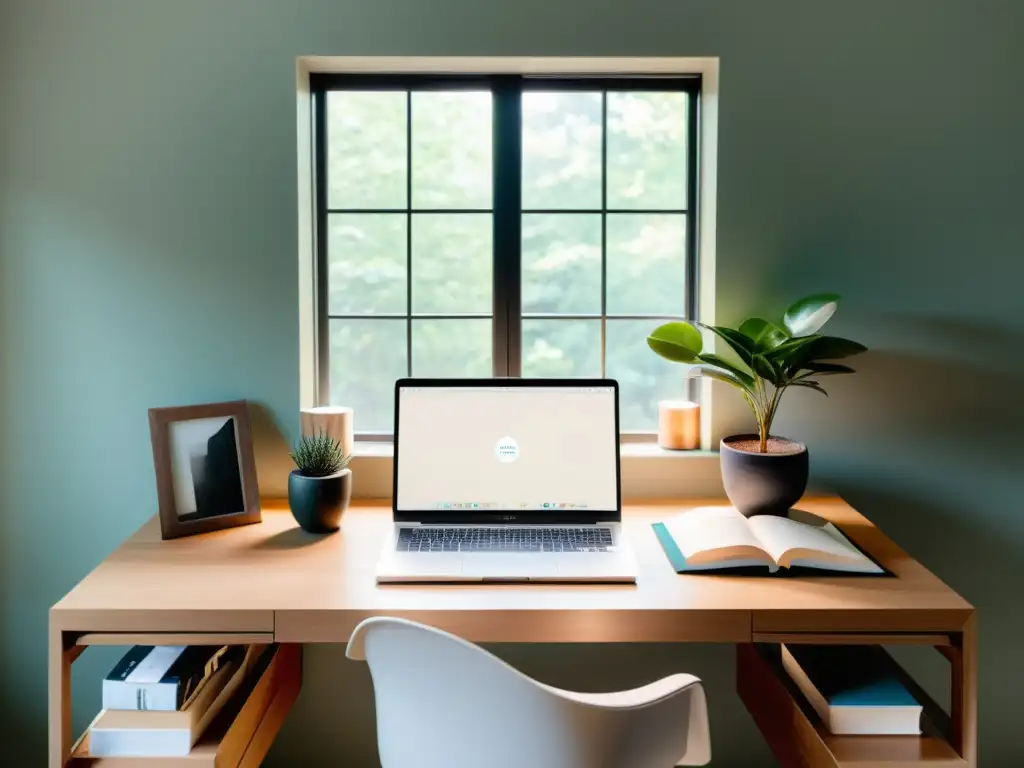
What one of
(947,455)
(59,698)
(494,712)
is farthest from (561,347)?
(59,698)

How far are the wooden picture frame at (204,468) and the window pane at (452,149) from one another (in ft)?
2.63

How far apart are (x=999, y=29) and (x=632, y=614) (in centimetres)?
175

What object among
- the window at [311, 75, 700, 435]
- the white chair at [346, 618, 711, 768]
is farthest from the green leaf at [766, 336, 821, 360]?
the white chair at [346, 618, 711, 768]

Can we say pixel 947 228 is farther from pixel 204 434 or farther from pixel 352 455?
pixel 204 434

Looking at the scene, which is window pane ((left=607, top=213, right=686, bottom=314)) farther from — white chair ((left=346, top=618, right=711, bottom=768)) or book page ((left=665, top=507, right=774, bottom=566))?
white chair ((left=346, top=618, right=711, bottom=768))

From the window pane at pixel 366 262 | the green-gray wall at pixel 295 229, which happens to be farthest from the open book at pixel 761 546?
the window pane at pixel 366 262

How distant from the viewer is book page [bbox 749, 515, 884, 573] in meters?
1.55

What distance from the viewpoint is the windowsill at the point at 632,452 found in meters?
2.07

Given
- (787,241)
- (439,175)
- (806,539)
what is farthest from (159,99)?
(806,539)

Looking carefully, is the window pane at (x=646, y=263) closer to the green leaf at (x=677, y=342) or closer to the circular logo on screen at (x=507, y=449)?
the green leaf at (x=677, y=342)

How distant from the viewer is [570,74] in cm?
215

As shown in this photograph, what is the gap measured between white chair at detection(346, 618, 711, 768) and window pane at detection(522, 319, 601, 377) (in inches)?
46.8

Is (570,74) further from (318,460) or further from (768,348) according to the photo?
(318,460)

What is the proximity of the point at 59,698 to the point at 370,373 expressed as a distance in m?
1.12
